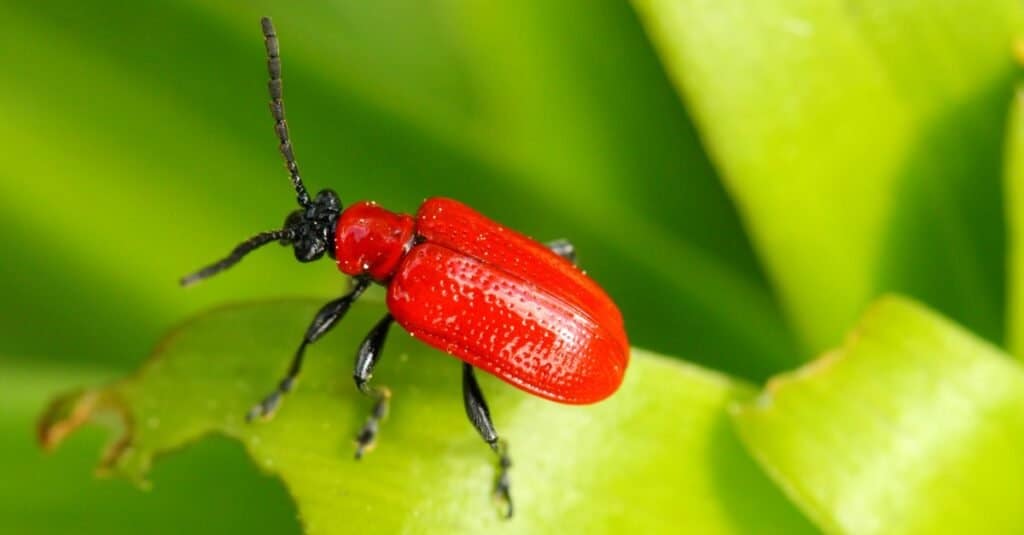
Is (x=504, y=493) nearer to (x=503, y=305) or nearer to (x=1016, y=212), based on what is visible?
(x=503, y=305)

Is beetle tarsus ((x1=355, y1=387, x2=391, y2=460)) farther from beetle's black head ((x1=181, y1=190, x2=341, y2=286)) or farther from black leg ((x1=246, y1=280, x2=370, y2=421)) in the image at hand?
beetle's black head ((x1=181, y1=190, x2=341, y2=286))

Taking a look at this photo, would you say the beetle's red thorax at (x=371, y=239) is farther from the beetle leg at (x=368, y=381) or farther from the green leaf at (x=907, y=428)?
the green leaf at (x=907, y=428)

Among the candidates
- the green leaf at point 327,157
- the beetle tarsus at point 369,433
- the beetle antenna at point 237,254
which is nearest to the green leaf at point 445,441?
the beetle tarsus at point 369,433

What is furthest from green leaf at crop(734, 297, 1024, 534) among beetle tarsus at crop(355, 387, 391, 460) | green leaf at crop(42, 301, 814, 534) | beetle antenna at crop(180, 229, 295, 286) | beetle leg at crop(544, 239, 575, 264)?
beetle antenna at crop(180, 229, 295, 286)

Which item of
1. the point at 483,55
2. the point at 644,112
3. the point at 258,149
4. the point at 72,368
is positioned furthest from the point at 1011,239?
the point at 72,368

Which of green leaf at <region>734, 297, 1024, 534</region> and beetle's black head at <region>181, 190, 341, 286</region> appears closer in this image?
green leaf at <region>734, 297, 1024, 534</region>
